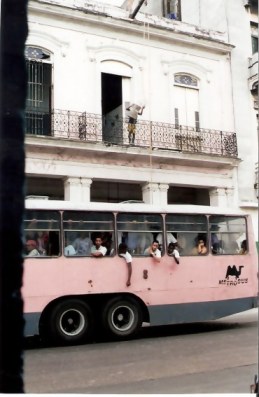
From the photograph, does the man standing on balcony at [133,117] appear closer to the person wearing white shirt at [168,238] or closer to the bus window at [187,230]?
the bus window at [187,230]

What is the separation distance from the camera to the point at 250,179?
5.66 m

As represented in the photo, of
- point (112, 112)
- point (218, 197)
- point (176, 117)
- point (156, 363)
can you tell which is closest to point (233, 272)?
point (218, 197)

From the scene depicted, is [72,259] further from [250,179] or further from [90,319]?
[250,179]

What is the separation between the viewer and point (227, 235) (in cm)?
798

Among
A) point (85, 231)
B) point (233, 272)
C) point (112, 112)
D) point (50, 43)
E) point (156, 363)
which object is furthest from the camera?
point (233, 272)

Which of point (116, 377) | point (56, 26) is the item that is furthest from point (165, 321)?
point (56, 26)

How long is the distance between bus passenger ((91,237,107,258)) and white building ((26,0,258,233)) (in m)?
0.75

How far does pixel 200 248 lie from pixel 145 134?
2.14 metres

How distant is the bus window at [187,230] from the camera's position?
24.0 ft

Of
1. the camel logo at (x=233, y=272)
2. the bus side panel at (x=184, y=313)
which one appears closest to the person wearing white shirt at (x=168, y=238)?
the bus side panel at (x=184, y=313)

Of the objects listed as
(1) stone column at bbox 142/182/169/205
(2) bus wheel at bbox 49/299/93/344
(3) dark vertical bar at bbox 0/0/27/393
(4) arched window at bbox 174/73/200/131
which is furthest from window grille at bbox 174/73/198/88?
(3) dark vertical bar at bbox 0/0/27/393

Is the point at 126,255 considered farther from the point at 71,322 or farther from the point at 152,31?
the point at 152,31

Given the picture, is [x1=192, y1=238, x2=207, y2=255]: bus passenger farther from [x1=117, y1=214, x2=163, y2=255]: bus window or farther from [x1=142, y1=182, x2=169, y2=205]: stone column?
[x1=142, y1=182, x2=169, y2=205]: stone column

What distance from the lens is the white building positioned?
626 cm
